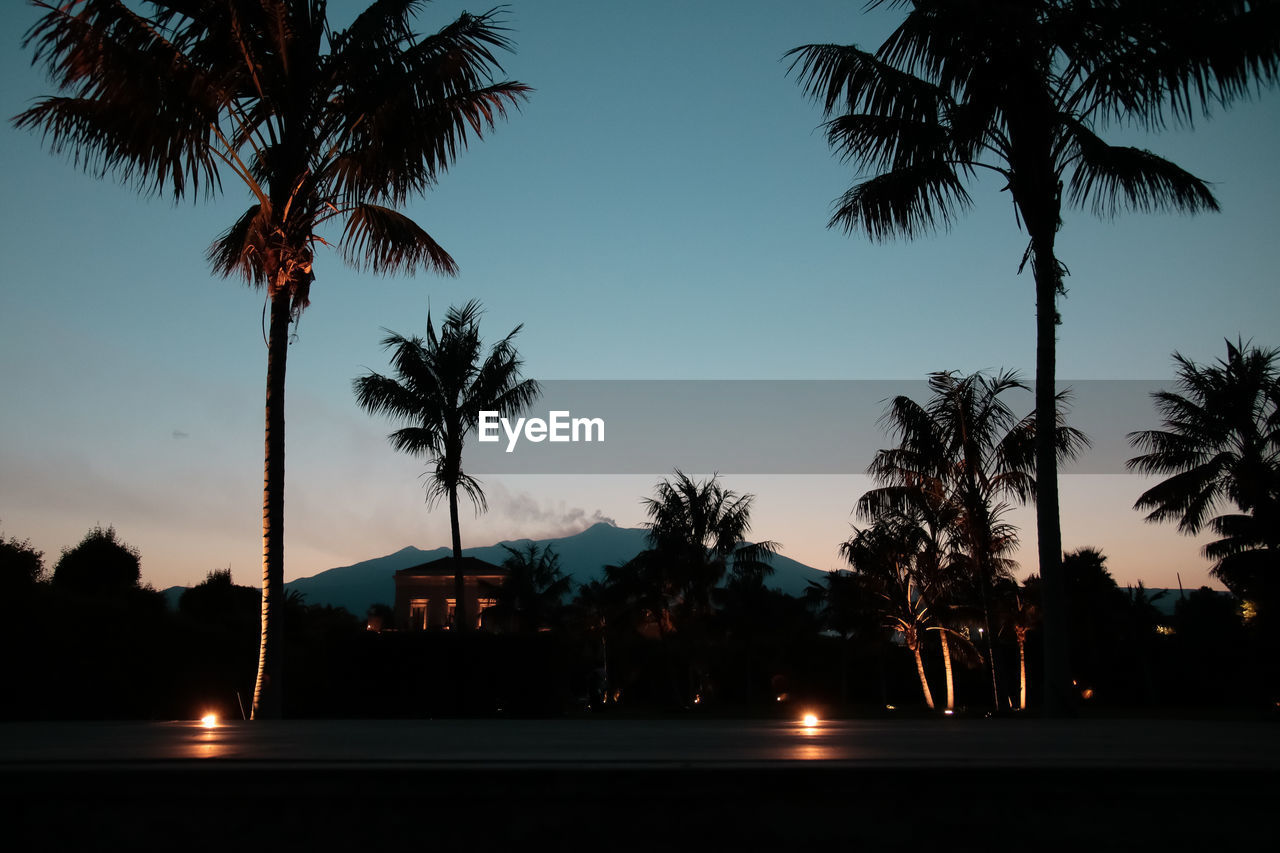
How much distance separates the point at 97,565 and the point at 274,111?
96.9ft

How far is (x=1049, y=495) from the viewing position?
9906mm

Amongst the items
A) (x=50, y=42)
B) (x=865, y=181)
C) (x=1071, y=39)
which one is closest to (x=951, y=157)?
(x=865, y=181)

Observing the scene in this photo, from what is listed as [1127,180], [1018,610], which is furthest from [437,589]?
[1127,180]

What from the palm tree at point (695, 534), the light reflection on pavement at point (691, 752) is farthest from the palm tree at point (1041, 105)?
the palm tree at point (695, 534)

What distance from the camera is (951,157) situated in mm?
11148

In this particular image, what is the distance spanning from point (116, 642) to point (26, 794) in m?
17.9

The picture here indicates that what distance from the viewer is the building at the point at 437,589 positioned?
1903 inches

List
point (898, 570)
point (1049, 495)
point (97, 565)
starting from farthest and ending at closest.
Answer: point (97, 565)
point (898, 570)
point (1049, 495)

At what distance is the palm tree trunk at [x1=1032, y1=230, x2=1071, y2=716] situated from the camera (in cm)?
970

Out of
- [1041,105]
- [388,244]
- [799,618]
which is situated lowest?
[799,618]

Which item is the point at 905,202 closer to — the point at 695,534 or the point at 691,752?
the point at 691,752

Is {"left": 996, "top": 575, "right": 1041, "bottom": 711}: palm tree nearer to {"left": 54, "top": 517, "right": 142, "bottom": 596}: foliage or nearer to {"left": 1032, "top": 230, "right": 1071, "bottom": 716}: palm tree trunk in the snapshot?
{"left": 1032, "top": 230, "right": 1071, "bottom": 716}: palm tree trunk

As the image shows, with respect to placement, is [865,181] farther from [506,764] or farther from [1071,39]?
[506,764]

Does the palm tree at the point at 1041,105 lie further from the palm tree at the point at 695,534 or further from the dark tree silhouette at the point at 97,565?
the dark tree silhouette at the point at 97,565
